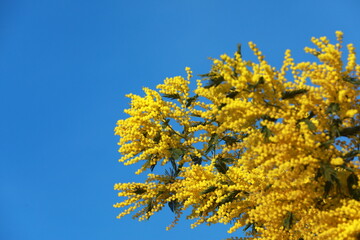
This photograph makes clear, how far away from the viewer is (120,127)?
488 inches

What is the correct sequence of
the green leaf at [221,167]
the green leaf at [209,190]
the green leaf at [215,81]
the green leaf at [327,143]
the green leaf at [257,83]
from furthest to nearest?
the green leaf at [221,167], the green leaf at [209,190], the green leaf at [215,81], the green leaf at [257,83], the green leaf at [327,143]

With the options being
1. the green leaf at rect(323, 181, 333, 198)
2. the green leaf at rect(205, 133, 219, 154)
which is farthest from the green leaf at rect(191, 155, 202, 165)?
the green leaf at rect(323, 181, 333, 198)

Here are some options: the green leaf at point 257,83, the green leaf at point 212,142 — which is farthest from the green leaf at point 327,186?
the green leaf at point 212,142

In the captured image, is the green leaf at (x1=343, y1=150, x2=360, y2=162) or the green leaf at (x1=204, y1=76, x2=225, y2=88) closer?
the green leaf at (x1=343, y1=150, x2=360, y2=162)

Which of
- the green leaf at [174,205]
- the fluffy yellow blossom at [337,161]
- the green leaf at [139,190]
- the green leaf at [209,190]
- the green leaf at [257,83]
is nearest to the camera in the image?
the fluffy yellow blossom at [337,161]

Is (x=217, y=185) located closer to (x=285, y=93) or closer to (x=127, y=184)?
(x=127, y=184)

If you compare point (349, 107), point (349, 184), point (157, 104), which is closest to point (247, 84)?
point (349, 107)

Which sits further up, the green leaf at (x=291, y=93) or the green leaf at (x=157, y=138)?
the green leaf at (x=157, y=138)

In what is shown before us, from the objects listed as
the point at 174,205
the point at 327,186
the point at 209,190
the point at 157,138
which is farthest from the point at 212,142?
the point at 327,186

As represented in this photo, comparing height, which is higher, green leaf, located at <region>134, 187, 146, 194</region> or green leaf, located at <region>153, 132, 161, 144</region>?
green leaf, located at <region>153, 132, 161, 144</region>

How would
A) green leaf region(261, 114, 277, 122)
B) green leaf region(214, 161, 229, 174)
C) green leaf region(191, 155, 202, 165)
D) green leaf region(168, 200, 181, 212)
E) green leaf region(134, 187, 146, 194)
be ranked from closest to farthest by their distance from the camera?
1. green leaf region(261, 114, 277, 122)
2. green leaf region(214, 161, 229, 174)
3. green leaf region(134, 187, 146, 194)
4. green leaf region(168, 200, 181, 212)
5. green leaf region(191, 155, 202, 165)

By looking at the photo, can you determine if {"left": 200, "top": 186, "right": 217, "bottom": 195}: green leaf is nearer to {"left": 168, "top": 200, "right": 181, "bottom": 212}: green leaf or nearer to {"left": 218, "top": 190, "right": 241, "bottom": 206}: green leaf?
{"left": 218, "top": 190, "right": 241, "bottom": 206}: green leaf

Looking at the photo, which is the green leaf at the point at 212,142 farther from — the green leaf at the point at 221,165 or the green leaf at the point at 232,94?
the green leaf at the point at 232,94

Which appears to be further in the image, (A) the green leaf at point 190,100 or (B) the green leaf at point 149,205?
(A) the green leaf at point 190,100
